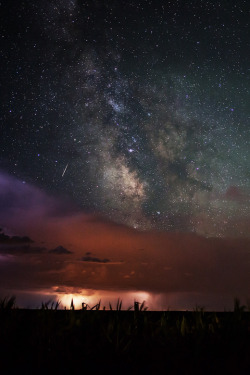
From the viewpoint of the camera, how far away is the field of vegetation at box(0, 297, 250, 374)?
341cm

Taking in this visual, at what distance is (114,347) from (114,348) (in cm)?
3

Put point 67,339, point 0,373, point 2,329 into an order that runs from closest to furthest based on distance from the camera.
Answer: point 0,373 < point 67,339 < point 2,329

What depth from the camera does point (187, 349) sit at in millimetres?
3812

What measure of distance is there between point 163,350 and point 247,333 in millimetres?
1192

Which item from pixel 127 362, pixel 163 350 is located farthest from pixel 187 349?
pixel 127 362

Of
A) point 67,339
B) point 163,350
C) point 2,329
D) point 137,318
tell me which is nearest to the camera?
point 163,350

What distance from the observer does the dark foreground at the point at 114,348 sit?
3406mm

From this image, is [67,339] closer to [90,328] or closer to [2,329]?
[90,328]

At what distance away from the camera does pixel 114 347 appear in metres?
3.96

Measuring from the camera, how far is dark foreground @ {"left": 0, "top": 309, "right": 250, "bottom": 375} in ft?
11.2

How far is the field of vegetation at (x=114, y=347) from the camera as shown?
3.41 m

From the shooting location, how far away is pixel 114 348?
393 cm

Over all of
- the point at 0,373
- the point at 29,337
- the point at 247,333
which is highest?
the point at 247,333

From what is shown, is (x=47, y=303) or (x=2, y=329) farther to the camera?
(x=47, y=303)
